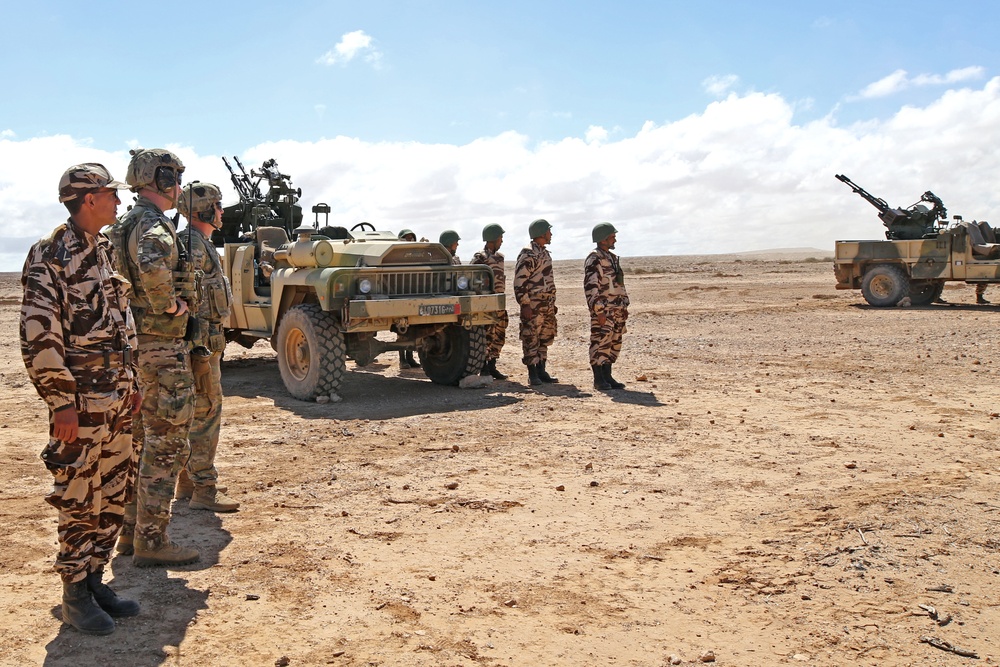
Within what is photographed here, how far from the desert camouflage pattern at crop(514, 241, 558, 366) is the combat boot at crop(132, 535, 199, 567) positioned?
5.92m

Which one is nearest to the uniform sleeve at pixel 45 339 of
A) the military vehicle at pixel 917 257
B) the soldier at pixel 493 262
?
the soldier at pixel 493 262

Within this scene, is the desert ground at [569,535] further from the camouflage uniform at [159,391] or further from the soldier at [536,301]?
the soldier at [536,301]

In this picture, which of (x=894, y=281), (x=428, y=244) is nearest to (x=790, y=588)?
(x=428, y=244)

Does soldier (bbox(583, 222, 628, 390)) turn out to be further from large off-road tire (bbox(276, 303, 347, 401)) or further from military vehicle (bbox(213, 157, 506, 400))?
large off-road tire (bbox(276, 303, 347, 401))

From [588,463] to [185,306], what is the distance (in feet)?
9.58

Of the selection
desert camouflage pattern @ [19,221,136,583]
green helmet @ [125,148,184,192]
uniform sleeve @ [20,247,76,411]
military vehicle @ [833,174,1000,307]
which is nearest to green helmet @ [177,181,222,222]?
green helmet @ [125,148,184,192]

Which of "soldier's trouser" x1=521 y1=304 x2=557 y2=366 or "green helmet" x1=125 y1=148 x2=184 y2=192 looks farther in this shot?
"soldier's trouser" x1=521 y1=304 x2=557 y2=366

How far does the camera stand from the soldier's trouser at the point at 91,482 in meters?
3.47

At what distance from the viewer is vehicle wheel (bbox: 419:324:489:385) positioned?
9.73 m

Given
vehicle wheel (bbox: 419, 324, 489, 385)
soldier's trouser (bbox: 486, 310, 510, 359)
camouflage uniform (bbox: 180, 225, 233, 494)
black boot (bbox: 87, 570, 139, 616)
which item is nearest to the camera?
black boot (bbox: 87, 570, 139, 616)

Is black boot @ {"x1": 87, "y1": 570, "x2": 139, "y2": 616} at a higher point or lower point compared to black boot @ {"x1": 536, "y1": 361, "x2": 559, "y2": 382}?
lower

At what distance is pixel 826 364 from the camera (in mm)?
10914

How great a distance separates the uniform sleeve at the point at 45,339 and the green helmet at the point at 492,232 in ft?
23.8

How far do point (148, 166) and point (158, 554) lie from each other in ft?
5.86
